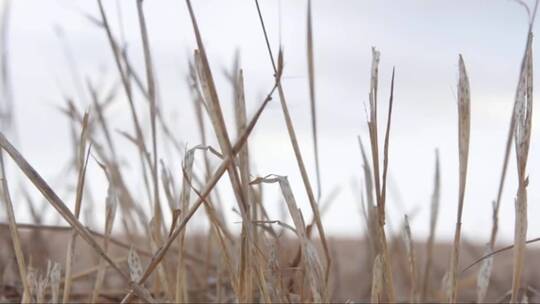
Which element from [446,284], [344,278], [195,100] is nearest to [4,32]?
[195,100]

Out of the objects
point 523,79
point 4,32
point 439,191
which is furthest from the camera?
point 4,32

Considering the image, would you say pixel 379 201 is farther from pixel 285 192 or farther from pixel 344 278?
pixel 344 278

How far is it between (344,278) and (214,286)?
35.0 inches

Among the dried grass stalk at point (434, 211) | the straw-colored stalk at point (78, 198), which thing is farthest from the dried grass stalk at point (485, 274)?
the straw-colored stalk at point (78, 198)

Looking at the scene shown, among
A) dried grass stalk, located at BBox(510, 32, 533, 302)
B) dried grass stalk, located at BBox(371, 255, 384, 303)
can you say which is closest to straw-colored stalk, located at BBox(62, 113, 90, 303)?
dried grass stalk, located at BBox(371, 255, 384, 303)

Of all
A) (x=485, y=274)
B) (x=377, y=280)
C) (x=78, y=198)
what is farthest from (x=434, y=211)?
(x=78, y=198)

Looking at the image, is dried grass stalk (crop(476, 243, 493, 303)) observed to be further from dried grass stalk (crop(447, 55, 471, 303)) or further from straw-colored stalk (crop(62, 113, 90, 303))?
straw-colored stalk (crop(62, 113, 90, 303))

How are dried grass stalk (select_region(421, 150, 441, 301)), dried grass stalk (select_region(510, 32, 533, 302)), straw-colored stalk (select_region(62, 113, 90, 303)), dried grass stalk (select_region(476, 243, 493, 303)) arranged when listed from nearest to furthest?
dried grass stalk (select_region(510, 32, 533, 302)), straw-colored stalk (select_region(62, 113, 90, 303)), dried grass stalk (select_region(476, 243, 493, 303)), dried grass stalk (select_region(421, 150, 441, 301))

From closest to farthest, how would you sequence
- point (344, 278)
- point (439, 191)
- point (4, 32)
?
point (439, 191)
point (4, 32)
point (344, 278)

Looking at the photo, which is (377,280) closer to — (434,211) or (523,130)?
(523,130)

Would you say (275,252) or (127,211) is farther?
(127,211)

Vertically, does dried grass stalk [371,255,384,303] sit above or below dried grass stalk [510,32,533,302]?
below

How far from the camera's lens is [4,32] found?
1.35 metres

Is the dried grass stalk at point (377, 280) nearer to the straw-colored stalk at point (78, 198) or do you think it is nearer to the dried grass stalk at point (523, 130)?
the dried grass stalk at point (523, 130)
